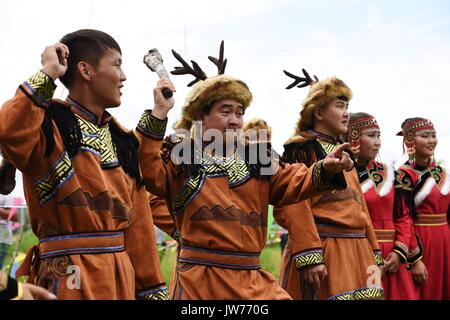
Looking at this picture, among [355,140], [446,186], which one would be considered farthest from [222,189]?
[446,186]

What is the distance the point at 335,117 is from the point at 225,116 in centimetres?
128

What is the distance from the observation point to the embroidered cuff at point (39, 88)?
9.68 ft

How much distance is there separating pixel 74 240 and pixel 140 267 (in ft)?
1.50

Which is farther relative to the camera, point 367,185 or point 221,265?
point 367,185

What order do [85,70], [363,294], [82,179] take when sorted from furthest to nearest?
[363,294] → [85,70] → [82,179]

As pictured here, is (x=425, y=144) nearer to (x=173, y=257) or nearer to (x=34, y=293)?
(x=173, y=257)

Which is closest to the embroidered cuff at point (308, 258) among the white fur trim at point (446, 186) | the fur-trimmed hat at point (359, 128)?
the fur-trimmed hat at point (359, 128)

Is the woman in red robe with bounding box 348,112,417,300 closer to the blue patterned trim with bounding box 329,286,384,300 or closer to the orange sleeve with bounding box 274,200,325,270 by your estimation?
the blue patterned trim with bounding box 329,286,384,300

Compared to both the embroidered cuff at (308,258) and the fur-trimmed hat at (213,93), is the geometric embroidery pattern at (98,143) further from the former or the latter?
the embroidered cuff at (308,258)

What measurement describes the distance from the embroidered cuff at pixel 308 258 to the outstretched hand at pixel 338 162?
2.93ft

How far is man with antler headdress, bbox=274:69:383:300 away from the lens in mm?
4844

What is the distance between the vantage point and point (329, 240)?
5090 millimetres

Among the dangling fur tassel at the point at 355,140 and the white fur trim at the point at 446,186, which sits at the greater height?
the dangling fur tassel at the point at 355,140
